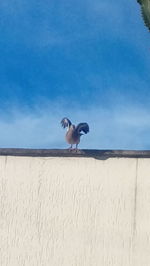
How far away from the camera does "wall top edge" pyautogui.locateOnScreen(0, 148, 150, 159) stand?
973 cm

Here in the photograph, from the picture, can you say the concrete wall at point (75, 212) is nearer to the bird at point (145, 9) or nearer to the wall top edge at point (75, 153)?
the wall top edge at point (75, 153)

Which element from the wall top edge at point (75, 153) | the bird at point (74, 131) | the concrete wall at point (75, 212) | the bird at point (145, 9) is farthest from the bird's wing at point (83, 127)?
the bird at point (145, 9)

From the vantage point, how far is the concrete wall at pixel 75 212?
9.52 m

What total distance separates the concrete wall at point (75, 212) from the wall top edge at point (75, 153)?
0.07m

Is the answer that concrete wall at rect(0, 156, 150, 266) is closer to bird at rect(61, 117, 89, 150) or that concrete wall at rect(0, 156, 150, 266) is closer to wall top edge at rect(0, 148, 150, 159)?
A: wall top edge at rect(0, 148, 150, 159)

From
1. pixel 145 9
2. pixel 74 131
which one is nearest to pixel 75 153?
pixel 74 131

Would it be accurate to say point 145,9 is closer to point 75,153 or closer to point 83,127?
point 83,127

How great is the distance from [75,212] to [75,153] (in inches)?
37.2

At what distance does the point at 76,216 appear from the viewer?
9703 millimetres

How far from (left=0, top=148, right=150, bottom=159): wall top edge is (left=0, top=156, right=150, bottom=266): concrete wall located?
0.07 meters

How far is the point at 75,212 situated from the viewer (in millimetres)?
9711

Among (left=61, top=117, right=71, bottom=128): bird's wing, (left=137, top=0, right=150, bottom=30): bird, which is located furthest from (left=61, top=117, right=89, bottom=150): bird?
(left=137, top=0, right=150, bottom=30): bird

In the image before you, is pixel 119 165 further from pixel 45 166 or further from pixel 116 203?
pixel 45 166

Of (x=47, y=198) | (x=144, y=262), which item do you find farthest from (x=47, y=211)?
(x=144, y=262)
